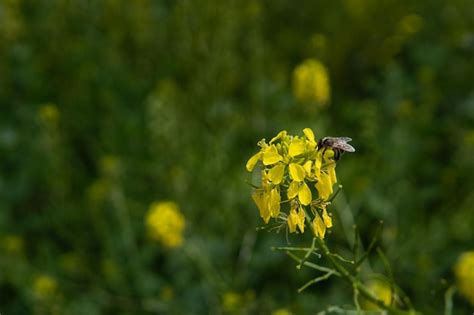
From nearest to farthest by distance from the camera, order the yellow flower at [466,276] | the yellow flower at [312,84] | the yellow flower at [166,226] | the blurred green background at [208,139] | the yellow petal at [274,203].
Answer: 1. the yellow petal at [274,203]
2. the yellow flower at [466,276]
3. the yellow flower at [166,226]
4. the blurred green background at [208,139]
5. the yellow flower at [312,84]

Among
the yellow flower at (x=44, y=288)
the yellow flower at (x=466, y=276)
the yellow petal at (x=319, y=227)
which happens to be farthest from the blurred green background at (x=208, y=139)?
the yellow petal at (x=319, y=227)

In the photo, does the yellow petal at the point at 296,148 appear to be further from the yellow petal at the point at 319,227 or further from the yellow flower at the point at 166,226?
the yellow flower at the point at 166,226

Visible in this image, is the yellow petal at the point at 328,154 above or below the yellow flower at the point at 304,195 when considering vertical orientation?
above

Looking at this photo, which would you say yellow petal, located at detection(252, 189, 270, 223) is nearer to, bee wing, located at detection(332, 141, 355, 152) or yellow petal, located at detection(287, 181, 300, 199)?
yellow petal, located at detection(287, 181, 300, 199)

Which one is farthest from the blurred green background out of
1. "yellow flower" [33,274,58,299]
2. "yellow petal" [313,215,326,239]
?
"yellow petal" [313,215,326,239]

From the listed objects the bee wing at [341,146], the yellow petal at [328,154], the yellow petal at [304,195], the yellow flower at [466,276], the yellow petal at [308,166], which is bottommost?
the yellow flower at [466,276]

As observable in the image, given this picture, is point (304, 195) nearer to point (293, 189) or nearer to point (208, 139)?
point (293, 189)

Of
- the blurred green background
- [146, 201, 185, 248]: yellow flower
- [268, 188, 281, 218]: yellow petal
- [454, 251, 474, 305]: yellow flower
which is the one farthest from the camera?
the blurred green background
